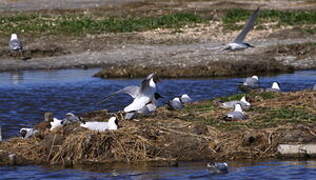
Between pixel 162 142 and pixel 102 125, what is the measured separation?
3.14 ft

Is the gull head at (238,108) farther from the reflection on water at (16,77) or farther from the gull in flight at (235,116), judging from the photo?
the reflection on water at (16,77)

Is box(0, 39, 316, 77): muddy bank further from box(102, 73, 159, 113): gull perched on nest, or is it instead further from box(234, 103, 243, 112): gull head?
box(234, 103, 243, 112): gull head

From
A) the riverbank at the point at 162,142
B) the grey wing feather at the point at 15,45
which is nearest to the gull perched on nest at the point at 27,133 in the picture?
the riverbank at the point at 162,142

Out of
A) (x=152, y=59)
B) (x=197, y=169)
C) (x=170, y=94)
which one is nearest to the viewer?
(x=197, y=169)

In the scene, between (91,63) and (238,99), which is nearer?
(238,99)

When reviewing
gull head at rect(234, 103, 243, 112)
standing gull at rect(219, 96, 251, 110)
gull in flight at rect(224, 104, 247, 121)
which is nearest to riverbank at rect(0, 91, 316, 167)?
gull in flight at rect(224, 104, 247, 121)

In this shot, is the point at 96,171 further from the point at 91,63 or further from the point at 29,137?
the point at 91,63

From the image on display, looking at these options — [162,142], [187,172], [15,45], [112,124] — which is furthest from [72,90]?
[187,172]

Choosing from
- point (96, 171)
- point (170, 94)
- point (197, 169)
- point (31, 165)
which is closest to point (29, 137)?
point (31, 165)

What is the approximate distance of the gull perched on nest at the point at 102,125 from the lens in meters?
12.9

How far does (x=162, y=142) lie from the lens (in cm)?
1261

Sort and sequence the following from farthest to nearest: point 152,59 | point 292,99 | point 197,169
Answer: point 152,59 → point 292,99 → point 197,169

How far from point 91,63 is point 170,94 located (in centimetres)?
655

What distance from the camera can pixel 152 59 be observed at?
26.0 m
